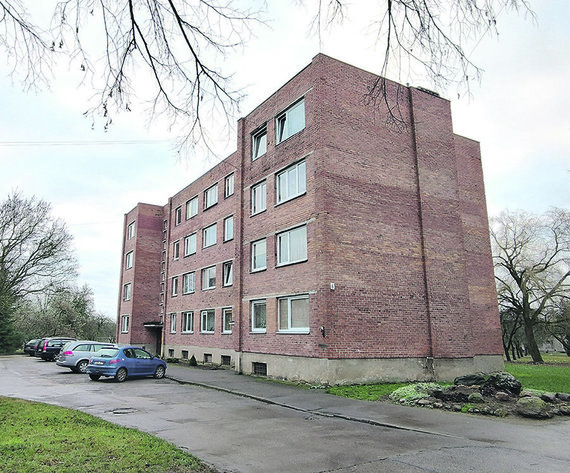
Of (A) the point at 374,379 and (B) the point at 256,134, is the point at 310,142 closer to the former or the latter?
(B) the point at 256,134

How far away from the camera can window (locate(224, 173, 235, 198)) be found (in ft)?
95.2

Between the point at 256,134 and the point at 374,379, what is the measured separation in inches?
518

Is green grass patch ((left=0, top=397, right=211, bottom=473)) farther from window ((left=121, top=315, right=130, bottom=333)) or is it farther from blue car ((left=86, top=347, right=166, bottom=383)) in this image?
window ((left=121, top=315, right=130, bottom=333))

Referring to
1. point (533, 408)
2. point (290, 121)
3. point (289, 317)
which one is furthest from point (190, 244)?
point (533, 408)

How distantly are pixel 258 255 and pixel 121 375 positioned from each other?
7804mm

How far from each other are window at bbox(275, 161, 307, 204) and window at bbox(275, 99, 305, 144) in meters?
1.67

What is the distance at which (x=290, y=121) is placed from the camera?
20.7 m

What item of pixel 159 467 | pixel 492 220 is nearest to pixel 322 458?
pixel 159 467

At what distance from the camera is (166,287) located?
118 ft

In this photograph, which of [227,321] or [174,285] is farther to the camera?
[174,285]

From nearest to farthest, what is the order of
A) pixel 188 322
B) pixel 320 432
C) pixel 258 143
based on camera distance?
pixel 320 432
pixel 258 143
pixel 188 322

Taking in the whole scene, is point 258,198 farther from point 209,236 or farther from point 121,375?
point 121,375

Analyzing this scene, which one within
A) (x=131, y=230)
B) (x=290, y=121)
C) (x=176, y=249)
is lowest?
(x=176, y=249)

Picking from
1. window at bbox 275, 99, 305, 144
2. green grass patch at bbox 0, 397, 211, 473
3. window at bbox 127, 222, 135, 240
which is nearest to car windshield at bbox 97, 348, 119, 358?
green grass patch at bbox 0, 397, 211, 473
